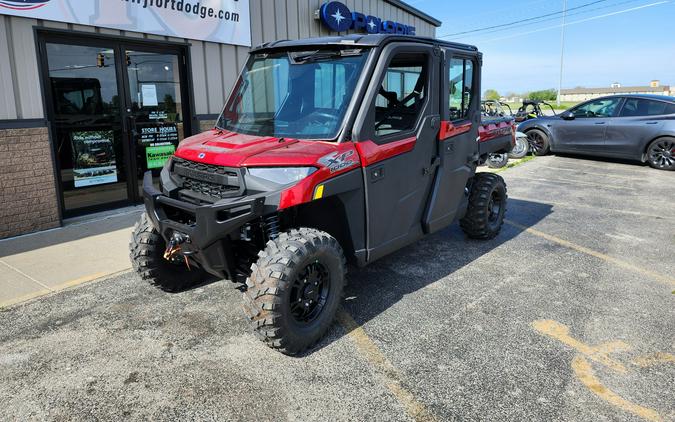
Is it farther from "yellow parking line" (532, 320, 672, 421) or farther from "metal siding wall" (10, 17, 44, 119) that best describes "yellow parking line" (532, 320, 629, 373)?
"metal siding wall" (10, 17, 44, 119)

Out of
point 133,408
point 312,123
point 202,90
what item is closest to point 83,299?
point 133,408

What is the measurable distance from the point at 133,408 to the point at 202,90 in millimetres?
6437

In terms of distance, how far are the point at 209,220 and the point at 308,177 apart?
0.72m

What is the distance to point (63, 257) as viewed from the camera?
5.46 m

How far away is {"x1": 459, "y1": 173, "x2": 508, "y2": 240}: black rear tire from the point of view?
19.0ft

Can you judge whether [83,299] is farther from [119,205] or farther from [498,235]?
[498,235]

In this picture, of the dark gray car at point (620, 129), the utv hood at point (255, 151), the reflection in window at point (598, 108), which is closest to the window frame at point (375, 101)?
the utv hood at point (255, 151)

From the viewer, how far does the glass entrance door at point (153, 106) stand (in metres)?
7.56

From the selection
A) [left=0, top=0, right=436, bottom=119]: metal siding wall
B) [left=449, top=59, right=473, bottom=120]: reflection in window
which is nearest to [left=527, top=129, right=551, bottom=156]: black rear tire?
[left=0, top=0, right=436, bottom=119]: metal siding wall

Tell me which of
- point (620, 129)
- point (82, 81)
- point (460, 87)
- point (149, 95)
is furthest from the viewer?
point (620, 129)

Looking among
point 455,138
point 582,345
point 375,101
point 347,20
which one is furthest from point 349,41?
point 347,20

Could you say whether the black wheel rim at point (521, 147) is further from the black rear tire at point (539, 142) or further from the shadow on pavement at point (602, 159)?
the shadow on pavement at point (602, 159)

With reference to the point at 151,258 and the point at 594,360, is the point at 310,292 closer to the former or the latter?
the point at 151,258

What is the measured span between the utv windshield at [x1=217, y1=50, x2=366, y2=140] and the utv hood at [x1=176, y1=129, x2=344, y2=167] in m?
0.15
